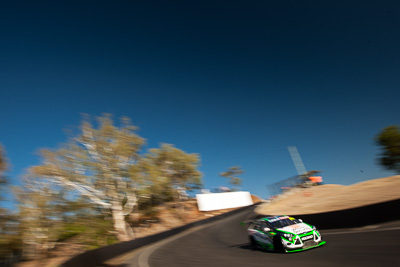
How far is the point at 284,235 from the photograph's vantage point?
27.1ft

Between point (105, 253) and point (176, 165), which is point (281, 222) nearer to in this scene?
point (105, 253)

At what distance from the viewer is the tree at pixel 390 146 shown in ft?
129

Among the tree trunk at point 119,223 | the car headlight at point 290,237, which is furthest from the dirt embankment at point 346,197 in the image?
the tree trunk at point 119,223

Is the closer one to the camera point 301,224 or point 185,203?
point 301,224

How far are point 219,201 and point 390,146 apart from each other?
3111cm

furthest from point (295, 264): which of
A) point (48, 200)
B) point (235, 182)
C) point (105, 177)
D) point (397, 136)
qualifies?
point (235, 182)

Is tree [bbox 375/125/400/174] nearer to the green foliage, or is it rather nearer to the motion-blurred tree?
the green foliage

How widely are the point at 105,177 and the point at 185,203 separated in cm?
2327

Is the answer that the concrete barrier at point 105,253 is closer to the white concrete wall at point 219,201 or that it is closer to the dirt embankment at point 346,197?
the dirt embankment at point 346,197

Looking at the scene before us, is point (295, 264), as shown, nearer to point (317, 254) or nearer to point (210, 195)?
point (317, 254)

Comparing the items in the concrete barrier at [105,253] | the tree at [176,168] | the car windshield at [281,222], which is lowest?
the car windshield at [281,222]

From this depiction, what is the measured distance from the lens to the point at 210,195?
46.9 metres

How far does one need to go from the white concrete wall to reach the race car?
36951mm

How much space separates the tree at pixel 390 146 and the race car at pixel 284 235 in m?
41.3
